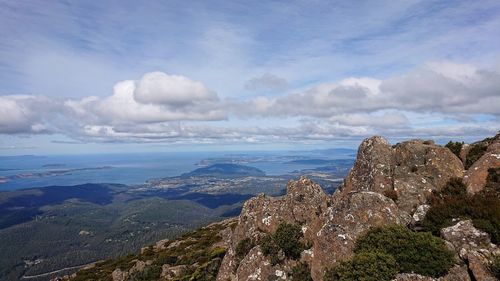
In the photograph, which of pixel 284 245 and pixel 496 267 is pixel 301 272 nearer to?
pixel 284 245

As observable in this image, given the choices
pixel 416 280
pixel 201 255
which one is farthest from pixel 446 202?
pixel 201 255

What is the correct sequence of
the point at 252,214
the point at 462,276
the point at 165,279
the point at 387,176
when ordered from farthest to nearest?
the point at 165,279
the point at 252,214
the point at 387,176
the point at 462,276

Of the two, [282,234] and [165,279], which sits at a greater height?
[282,234]

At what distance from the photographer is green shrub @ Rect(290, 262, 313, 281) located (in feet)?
66.3

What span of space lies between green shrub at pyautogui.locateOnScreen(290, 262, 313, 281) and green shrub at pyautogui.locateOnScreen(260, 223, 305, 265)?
1297 millimetres

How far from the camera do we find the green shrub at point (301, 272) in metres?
20.2

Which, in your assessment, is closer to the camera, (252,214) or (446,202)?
(446,202)

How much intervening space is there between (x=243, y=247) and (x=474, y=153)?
21022mm

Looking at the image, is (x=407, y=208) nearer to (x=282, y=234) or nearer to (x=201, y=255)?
(x=282, y=234)

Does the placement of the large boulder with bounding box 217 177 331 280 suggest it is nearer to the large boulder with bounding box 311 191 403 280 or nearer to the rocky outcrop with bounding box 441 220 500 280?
the large boulder with bounding box 311 191 403 280

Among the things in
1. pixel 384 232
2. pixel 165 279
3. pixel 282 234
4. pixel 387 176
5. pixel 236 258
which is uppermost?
pixel 387 176

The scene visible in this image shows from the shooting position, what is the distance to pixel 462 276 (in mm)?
14992

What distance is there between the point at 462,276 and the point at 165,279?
103ft

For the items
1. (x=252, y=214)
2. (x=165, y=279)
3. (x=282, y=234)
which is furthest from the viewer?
(x=165, y=279)
